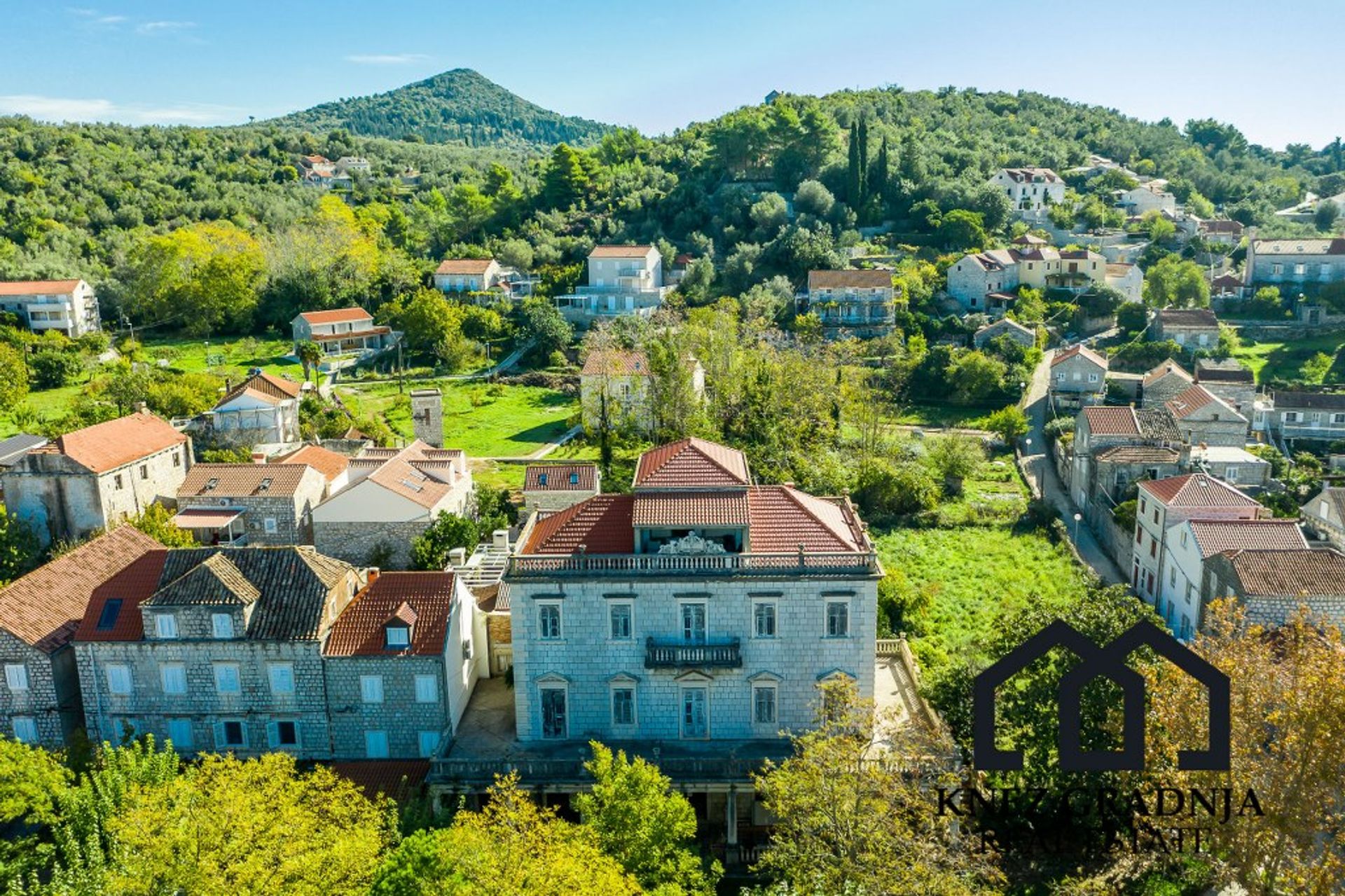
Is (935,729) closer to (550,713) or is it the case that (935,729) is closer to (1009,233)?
(550,713)

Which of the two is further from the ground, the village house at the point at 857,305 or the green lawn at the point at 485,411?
the village house at the point at 857,305

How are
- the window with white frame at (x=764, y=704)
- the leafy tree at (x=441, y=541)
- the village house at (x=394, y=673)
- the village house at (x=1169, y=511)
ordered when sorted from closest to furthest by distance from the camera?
the window with white frame at (x=764, y=704) → the village house at (x=394, y=673) → the leafy tree at (x=441, y=541) → the village house at (x=1169, y=511)

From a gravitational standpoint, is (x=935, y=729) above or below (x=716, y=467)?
below

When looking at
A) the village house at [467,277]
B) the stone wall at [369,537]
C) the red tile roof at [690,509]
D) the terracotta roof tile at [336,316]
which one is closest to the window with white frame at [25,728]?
the stone wall at [369,537]

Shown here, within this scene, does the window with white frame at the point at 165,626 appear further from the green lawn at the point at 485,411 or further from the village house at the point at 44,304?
the village house at the point at 44,304

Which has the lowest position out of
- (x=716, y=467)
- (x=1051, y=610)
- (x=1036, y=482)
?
(x=1036, y=482)

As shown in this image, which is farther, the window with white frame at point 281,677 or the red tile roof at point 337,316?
the red tile roof at point 337,316

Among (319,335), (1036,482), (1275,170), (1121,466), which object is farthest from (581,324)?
(1275,170)

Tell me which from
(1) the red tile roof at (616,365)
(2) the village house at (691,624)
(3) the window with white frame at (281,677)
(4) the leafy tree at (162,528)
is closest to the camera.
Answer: (2) the village house at (691,624)

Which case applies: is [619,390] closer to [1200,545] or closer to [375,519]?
[375,519]
